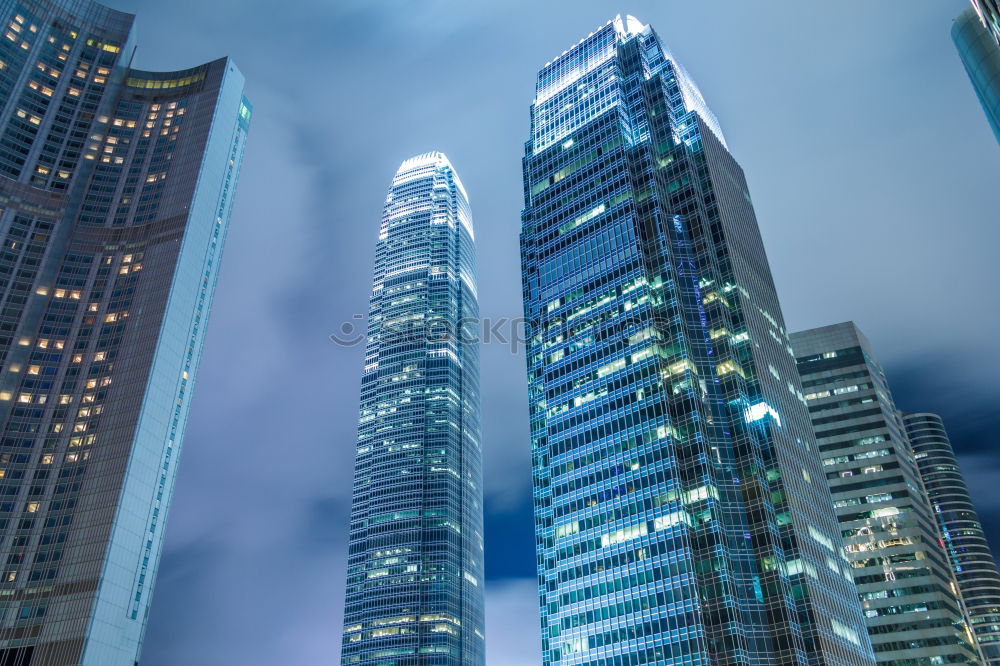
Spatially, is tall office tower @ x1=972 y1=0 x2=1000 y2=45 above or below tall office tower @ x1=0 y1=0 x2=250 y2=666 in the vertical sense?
below

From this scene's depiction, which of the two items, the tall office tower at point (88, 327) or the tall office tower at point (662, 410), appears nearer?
the tall office tower at point (662, 410)

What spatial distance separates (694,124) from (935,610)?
113 metres

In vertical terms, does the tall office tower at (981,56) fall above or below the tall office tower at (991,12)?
above

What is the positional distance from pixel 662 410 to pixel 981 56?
67.9 metres

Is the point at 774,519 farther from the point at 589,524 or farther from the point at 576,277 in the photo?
the point at 576,277

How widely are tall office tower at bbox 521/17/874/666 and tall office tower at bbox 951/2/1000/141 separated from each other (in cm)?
6186

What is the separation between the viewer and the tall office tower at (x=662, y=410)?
114 meters

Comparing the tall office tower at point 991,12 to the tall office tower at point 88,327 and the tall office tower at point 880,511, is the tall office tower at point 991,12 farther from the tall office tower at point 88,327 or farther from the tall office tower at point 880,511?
the tall office tower at point 88,327

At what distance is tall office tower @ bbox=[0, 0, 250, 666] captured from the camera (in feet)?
438

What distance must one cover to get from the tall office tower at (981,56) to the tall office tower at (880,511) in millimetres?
114671

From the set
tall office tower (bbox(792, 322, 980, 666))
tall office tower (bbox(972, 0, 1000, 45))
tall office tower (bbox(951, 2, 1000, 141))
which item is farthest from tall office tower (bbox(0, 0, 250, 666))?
tall office tower (bbox(792, 322, 980, 666))

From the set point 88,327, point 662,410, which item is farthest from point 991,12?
point 88,327

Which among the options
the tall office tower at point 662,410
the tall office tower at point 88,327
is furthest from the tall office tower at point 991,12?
the tall office tower at point 88,327

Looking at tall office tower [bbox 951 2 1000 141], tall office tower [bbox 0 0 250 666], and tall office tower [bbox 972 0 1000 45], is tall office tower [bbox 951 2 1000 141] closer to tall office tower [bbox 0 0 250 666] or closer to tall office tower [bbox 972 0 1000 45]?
tall office tower [bbox 972 0 1000 45]
